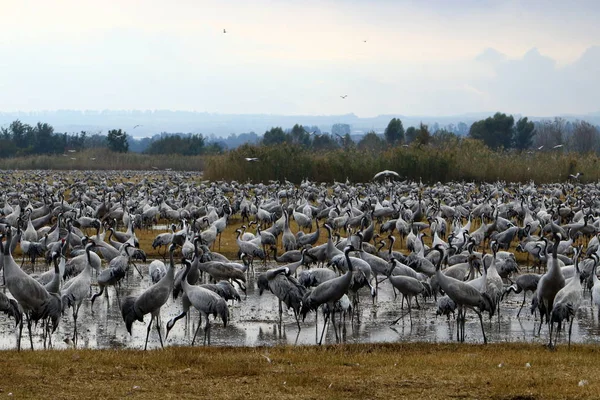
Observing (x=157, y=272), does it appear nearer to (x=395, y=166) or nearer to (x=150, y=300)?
(x=150, y=300)

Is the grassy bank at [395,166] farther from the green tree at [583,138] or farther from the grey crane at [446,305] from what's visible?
the green tree at [583,138]

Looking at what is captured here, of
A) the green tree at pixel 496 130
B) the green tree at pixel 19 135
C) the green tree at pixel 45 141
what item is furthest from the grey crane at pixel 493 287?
the green tree at pixel 19 135

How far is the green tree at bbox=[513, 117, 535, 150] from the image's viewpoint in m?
95.9

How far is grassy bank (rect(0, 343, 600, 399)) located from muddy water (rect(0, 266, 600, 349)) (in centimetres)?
152

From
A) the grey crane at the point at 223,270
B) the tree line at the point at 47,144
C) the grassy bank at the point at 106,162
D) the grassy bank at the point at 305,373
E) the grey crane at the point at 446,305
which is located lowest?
the grassy bank at the point at 305,373

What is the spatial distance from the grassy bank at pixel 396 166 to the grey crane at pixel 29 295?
33.6 m

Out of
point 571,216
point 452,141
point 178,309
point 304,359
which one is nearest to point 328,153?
point 452,141

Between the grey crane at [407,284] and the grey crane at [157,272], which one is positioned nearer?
the grey crane at [407,284]

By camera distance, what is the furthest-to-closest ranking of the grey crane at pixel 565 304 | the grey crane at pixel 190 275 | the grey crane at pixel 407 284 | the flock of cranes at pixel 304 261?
1. the grey crane at pixel 190 275
2. the grey crane at pixel 407 284
3. the flock of cranes at pixel 304 261
4. the grey crane at pixel 565 304

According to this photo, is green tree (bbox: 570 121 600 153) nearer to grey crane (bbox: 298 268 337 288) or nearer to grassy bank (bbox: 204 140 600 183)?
grassy bank (bbox: 204 140 600 183)

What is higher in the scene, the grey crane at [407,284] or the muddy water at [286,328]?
the grey crane at [407,284]

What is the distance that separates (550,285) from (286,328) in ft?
13.4

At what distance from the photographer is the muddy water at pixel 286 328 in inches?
479

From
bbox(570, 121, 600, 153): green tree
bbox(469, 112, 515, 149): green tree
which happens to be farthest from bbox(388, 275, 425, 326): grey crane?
bbox(570, 121, 600, 153): green tree
